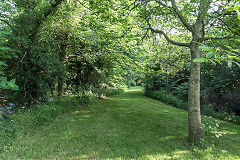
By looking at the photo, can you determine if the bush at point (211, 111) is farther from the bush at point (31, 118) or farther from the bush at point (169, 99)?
the bush at point (31, 118)

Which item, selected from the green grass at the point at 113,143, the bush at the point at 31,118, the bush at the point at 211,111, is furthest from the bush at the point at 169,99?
the bush at the point at 31,118

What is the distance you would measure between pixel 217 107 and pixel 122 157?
7124 millimetres

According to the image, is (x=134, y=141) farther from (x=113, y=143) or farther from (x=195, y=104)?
(x=195, y=104)

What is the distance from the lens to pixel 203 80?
8820 mm

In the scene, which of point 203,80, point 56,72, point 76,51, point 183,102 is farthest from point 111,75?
point 203,80

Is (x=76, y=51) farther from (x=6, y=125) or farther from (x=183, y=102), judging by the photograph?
(x=183, y=102)

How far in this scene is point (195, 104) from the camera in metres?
3.95

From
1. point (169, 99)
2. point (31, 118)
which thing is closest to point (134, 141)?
point (31, 118)

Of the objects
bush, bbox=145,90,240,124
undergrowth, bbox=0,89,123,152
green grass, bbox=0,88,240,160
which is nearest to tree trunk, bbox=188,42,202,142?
green grass, bbox=0,88,240,160

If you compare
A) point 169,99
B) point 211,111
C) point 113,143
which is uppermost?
point 169,99

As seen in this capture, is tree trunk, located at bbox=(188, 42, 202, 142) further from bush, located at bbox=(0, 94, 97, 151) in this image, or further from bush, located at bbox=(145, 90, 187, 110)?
bush, located at bbox=(145, 90, 187, 110)

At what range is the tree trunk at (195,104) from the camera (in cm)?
386

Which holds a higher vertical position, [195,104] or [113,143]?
A: [195,104]

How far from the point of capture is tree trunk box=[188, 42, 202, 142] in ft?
12.6
